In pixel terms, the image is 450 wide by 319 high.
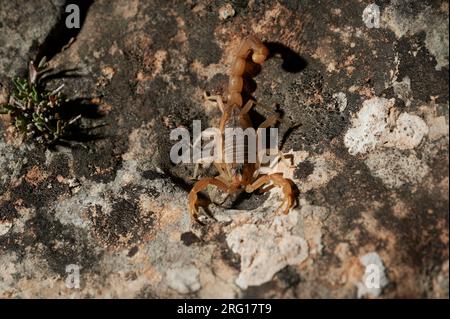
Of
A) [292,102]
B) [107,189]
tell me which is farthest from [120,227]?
[292,102]

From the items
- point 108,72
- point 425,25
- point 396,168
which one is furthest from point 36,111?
point 425,25

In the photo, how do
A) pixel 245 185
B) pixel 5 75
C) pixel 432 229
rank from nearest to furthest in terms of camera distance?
1. pixel 432 229
2. pixel 245 185
3. pixel 5 75

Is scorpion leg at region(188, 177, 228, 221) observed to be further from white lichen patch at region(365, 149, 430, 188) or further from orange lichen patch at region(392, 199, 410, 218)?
orange lichen patch at region(392, 199, 410, 218)

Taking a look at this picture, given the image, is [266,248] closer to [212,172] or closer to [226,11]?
[212,172]

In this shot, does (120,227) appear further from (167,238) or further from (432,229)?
(432,229)

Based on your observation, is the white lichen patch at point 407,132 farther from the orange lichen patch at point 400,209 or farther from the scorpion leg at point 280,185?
the scorpion leg at point 280,185

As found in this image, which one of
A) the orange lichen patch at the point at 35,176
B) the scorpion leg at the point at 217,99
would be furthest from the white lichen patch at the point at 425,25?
the orange lichen patch at the point at 35,176
